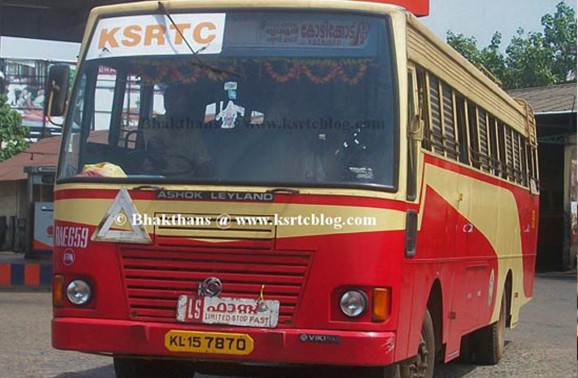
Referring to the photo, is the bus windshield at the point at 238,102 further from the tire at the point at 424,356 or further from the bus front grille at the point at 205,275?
the tire at the point at 424,356

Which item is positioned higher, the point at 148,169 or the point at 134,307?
the point at 148,169

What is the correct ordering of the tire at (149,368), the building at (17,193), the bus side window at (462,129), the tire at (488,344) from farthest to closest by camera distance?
the building at (17,193), the tire at (488,344), the bus side window at (462,129), the tire at (149,368)

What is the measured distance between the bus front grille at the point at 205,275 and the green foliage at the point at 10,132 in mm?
52495

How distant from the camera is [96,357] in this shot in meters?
11.7

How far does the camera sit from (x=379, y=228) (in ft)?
23.8

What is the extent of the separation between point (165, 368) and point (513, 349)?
6.10m

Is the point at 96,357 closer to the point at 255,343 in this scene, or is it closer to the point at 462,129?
the point at 462,129

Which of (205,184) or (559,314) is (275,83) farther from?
(559,314)

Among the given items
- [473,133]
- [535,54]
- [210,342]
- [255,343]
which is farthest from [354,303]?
[535,54]

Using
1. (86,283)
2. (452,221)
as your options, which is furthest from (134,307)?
(452,221)

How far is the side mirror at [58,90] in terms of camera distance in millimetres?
8055

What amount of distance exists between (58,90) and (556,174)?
33.6 meters

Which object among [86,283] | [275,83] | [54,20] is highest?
[54,20]

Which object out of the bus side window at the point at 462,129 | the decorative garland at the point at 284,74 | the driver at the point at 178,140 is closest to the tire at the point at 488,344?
the bus side window at the point at 462,129
